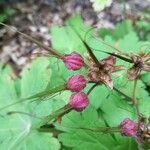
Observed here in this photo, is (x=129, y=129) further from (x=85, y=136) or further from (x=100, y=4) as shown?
(x=100, y=4)

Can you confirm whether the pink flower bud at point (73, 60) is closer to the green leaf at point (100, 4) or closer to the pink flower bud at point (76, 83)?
the pink flower bud at point (76, 83)

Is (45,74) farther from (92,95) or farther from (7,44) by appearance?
(7,44)

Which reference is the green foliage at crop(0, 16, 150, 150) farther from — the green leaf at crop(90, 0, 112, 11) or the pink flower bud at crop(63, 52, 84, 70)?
the pink flower bud at crop(63, 52, 84, 70)

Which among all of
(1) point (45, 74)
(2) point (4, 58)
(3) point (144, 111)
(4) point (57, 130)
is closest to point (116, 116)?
(3) point (144, 111)

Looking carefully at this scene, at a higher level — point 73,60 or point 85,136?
point 73,60

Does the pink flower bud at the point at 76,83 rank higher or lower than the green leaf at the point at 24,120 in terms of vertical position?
higher

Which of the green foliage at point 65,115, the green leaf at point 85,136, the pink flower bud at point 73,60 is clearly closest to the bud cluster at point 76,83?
the pink flower bud at point 73,60

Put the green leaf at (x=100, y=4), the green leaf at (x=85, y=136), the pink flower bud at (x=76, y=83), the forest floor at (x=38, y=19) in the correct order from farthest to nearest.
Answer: the forest floor at (x=38, y=19), the green leaf at (x=100, y=4), the green leaf at (x=85, y=136), the pink flower bud at (x=76, y=83)

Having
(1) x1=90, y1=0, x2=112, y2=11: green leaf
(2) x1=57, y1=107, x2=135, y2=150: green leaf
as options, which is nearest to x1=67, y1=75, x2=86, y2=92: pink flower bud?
(2) x1=57, y1=107, x2=135, y2=150: green leaf

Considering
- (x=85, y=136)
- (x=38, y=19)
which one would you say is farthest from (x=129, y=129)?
(x=38, y=19)

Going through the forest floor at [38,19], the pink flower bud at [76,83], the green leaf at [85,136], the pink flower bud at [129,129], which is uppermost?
the pink flower bud at [76,83]

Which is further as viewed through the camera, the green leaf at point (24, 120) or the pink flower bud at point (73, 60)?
the green leaf at point (24, 120)
